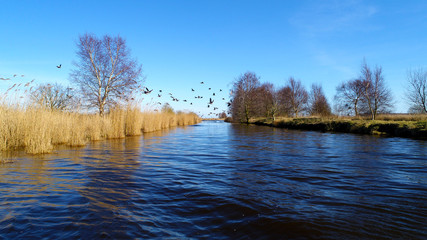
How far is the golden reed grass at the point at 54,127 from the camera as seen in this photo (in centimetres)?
711

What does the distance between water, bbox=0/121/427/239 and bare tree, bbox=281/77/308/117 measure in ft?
132

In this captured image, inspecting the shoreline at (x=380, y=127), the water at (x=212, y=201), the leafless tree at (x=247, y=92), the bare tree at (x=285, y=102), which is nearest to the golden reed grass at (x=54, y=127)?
the water at (x=212, y=201)

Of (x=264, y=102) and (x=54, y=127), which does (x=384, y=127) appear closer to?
Result: (x=54, y=127)

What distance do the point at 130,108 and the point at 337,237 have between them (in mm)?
14001

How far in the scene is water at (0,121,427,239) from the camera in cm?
236

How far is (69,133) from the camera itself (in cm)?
950

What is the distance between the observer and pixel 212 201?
3.24 meters

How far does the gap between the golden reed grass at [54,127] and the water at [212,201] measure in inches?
76.2

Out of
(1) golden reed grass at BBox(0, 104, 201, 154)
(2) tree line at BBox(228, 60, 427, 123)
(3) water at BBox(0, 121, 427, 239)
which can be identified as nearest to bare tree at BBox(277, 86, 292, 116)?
(2) tree line at BBox(228, 60, 427, 123)

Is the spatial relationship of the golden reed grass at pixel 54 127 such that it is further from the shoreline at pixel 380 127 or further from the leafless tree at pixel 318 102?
the leafless tree at pixel 318 102

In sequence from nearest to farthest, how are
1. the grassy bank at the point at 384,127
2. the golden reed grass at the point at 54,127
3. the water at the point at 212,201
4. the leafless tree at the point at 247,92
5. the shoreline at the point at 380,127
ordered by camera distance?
the water at the point at 212,201 → the golden reed grass at the point at 54,127 → the shoreline at the point at 380,127 → the grassy bank at the point at 384,127 → the leafless tree at the point at 247,92

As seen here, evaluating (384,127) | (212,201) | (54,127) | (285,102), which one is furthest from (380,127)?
(285,102)

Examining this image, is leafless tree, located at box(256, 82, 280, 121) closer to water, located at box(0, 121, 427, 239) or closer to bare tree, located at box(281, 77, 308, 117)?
bare tree, located at box(281, 77, 308, 117)

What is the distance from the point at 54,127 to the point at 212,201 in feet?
27.9
